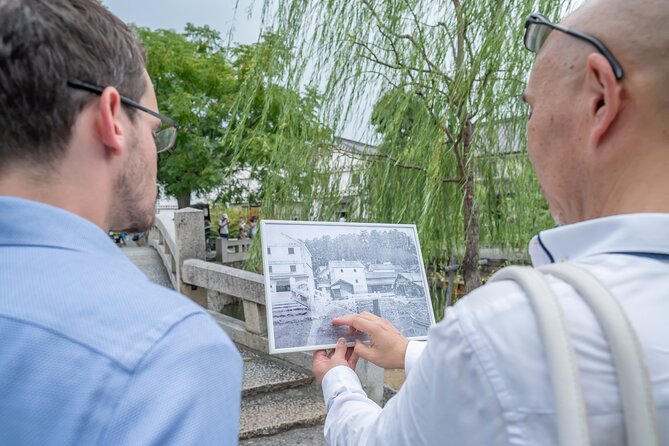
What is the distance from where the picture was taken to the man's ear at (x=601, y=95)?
31.2 inches

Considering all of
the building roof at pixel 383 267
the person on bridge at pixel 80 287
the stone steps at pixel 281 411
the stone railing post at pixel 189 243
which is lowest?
the stone steps at pixel 281 411

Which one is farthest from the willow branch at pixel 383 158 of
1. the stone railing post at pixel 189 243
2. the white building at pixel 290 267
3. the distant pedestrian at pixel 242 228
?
the distant pedestrian at pixel 242 228

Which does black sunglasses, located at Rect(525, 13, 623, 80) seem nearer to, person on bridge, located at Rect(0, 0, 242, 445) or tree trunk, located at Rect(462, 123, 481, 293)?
person on bridge, located at Rect(0, 0, 242, 445)

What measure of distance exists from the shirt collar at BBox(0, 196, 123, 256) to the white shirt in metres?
0.54

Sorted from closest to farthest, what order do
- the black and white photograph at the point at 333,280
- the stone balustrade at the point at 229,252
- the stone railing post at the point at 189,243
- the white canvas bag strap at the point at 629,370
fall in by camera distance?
1. the white canvas bag strap at the point at 629,370
2. the black and white photograph at the point at 333,280
3. the stone railing post at the point at 189,243
4. the stone balustrade at the point at 229,252

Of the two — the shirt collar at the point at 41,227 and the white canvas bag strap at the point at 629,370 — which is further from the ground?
the shirt collar at the point at 41,227

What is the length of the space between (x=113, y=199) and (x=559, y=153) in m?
0.83

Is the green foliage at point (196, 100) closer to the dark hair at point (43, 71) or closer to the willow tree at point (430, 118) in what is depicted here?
the willow tree at point (430, 118)

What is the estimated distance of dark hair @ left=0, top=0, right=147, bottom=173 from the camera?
2.52 ft

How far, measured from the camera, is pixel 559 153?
909 millimetres

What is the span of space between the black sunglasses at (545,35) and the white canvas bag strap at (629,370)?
40 centimetres

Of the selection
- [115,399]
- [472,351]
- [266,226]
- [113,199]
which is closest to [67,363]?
[115,399]

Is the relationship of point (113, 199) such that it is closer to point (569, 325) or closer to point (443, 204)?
point (569, 325)

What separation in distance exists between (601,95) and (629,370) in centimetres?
46
